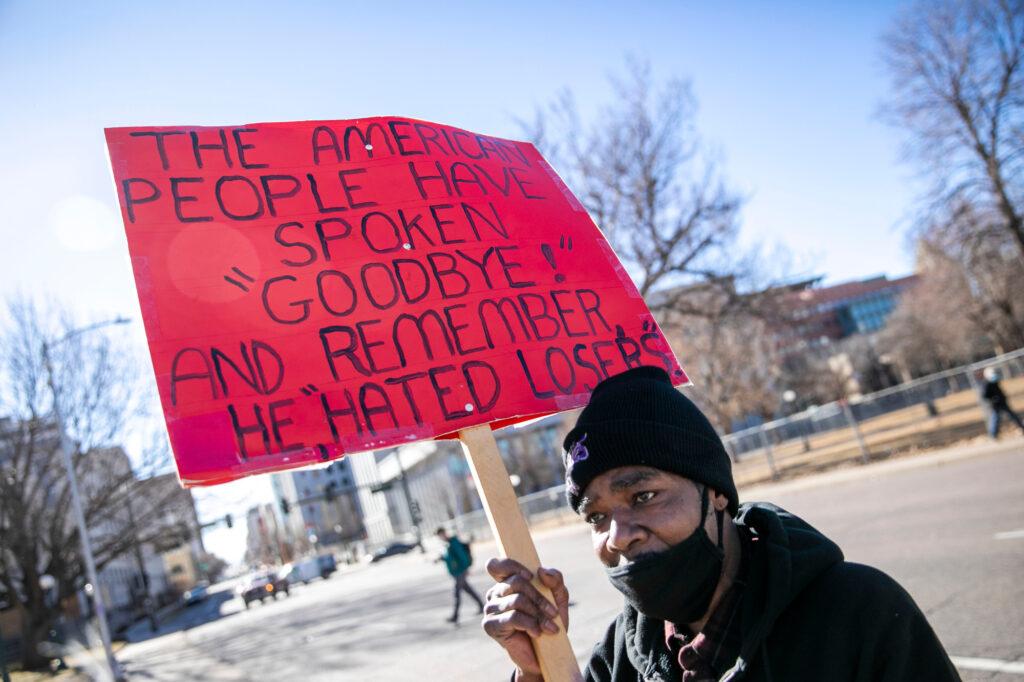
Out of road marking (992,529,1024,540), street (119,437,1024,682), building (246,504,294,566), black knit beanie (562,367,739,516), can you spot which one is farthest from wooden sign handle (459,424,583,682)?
building (246,504,294,566)

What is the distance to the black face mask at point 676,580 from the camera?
1653 millimetres

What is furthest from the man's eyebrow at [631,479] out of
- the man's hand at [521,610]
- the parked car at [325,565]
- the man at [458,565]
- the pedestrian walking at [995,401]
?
the parked car at [325,565]

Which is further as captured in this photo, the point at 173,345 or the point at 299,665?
the point at 299,665

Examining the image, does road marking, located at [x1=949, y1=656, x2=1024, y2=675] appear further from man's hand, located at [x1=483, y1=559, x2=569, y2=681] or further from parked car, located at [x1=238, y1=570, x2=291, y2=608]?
parked car, located at [x1=238, y1=570, x2=291, y2=608]

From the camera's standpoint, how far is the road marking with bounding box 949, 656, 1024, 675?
489 cm

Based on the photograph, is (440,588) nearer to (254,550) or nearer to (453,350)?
(453,350)

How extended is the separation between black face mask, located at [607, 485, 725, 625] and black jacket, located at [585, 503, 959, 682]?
0.10 m

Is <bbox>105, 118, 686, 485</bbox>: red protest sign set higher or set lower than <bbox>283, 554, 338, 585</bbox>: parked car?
higher

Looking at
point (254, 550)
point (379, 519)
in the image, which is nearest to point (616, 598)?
point (379, 519)

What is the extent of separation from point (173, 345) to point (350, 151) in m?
0.98

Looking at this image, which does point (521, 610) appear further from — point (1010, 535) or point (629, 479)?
point (1010, 535)

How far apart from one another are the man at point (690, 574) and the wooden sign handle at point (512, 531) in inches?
1.3

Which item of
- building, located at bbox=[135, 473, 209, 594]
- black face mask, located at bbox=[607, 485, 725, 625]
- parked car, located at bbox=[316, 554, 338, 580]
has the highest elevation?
building, located at bbox=[135, 473, 209, 594]

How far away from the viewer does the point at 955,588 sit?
6816 mm
